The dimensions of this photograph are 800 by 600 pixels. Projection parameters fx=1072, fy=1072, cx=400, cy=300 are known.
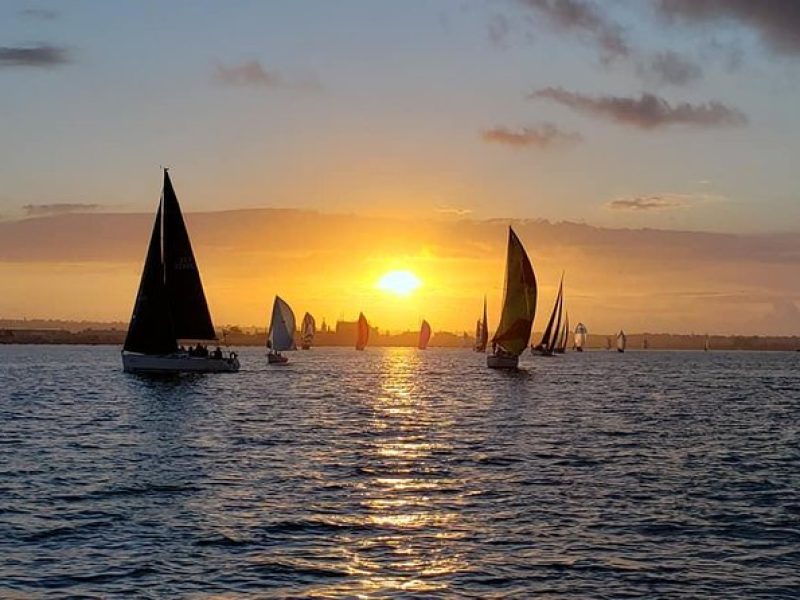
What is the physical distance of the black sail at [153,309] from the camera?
322ft

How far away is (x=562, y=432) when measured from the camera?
6084cm

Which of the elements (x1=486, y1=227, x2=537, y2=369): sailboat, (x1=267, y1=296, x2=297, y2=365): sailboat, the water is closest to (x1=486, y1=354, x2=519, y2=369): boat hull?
(x1=486, y1=227, x2=537, y2=369): sailboat

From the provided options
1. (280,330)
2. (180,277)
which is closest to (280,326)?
(280,330)

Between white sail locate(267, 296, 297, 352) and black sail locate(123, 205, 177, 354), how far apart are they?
7212 cm

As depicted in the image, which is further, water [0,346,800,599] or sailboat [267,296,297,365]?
sailboat [267,296,297,365]

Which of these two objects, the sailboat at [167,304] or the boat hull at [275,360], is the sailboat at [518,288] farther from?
the boat hull at [275,360]

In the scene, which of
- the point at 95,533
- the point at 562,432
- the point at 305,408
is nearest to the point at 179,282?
the point at 305,408

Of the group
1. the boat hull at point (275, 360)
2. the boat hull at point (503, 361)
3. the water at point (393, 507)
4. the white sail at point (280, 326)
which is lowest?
the water at point (393, 507)

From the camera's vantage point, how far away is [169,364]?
3959 inches

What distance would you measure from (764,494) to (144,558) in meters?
22.3

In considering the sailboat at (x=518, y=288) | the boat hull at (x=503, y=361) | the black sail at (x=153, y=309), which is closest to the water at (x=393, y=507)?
the black sail at (x=153, y=309)

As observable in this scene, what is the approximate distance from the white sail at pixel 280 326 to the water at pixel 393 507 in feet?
343

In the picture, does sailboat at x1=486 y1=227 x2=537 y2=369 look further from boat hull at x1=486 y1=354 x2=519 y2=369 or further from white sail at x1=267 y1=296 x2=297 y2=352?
white sail at x1=267 y1=296 x2=297 y2=352

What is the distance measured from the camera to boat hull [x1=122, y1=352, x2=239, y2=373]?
330 feet
